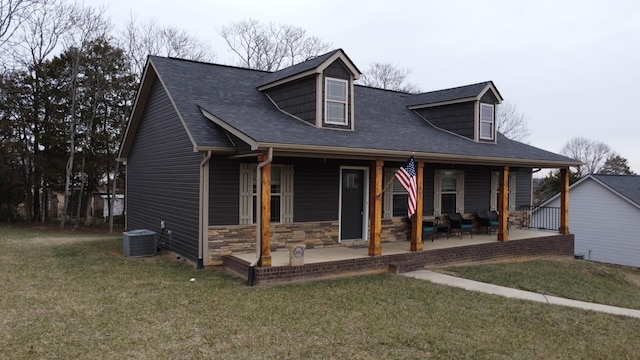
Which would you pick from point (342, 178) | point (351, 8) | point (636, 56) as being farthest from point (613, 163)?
point (342, 178)

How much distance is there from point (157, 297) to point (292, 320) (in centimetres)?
248

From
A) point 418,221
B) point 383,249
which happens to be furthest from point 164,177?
point 418,221

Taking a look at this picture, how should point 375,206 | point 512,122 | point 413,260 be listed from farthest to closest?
1. point 512,122
2. point 413,260
3. point 375,206

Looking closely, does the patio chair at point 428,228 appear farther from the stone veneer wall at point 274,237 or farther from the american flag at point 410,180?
the stone veneer wall at point 274,237

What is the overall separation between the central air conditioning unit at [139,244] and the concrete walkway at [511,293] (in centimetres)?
630

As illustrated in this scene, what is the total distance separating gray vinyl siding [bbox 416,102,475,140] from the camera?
1410 cm

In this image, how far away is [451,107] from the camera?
14.6 m

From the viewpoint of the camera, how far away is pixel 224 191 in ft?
31.0

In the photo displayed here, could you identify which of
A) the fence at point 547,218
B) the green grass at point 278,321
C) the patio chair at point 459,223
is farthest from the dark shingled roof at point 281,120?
the fence at point 547,218

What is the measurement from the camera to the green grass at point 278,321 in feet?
16.5

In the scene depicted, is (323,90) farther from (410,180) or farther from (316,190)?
(410,180)

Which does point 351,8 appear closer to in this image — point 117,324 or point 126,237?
point 126,237

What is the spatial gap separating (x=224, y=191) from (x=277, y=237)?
1680mm

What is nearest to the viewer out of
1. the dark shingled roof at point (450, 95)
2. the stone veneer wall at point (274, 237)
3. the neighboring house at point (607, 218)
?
the stone veneer wall at point (274, 237)
